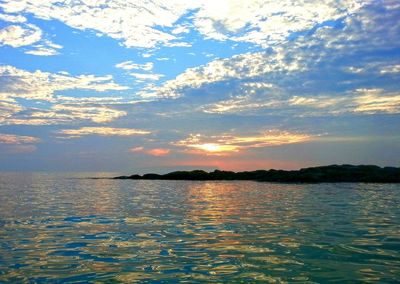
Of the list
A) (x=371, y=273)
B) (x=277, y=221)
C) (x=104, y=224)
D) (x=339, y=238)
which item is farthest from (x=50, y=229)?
(x=371, y=273)

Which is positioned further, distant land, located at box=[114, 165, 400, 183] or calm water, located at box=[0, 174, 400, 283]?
distant land, located at box=[114, 165, 400, 183]

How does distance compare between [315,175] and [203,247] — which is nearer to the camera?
[203,247]

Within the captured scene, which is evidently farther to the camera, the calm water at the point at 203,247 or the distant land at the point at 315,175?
the distant land at the point at 315,175

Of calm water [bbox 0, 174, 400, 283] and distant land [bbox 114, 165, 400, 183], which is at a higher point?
distant land [bbox 114, 165, 400, 183]

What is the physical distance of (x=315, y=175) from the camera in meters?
99.5

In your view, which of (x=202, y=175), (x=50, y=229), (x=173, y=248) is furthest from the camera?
(x=202, y=175)

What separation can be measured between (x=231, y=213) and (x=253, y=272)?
64.2 feet

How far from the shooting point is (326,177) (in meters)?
97.1

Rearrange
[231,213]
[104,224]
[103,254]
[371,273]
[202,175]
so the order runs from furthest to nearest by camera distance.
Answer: [202,175], [231,213], [104,224], [103,254], [371,273]

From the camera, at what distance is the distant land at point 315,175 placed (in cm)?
9406

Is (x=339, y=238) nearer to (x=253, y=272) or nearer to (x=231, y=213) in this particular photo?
(x=253, y=272)

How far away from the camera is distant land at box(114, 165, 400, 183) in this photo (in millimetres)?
94062

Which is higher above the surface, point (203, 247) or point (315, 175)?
point (315, 175)

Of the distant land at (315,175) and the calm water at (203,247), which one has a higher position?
the distant land at (315,175)
